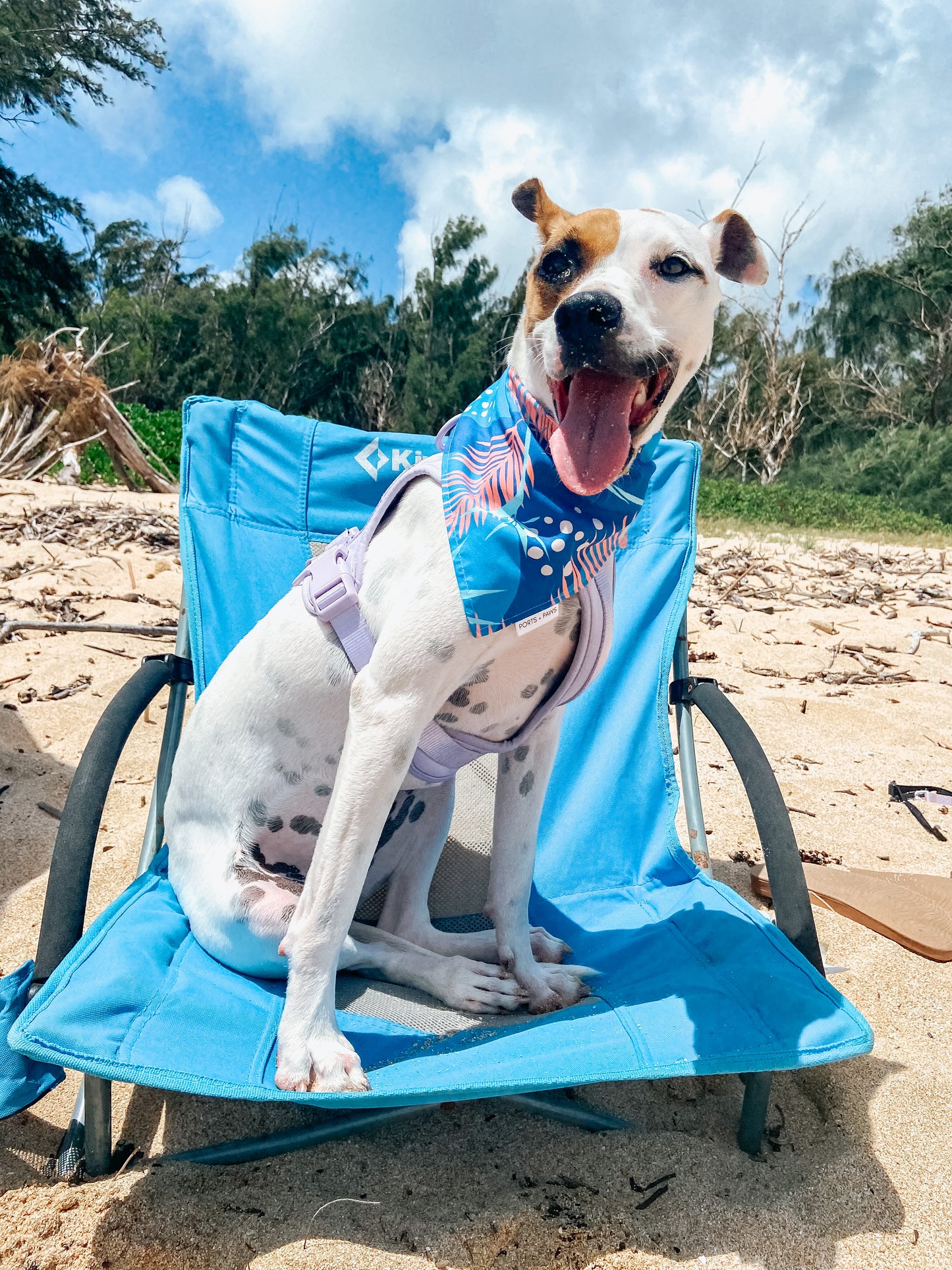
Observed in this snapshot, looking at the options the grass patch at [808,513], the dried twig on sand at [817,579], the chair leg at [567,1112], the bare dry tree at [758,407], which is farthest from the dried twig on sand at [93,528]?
the bare dry tree at [758,407]

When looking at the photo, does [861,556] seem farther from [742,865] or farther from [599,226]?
[599,226]

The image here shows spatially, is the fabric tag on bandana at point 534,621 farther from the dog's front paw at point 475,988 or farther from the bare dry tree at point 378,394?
the bare dry tree at point 378,394

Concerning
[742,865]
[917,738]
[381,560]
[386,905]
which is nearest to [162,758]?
[386,905]

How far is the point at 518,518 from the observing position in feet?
4.96

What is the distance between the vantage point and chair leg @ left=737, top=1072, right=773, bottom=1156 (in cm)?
157

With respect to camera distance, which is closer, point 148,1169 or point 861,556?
point 148,1169

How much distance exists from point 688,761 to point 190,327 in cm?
A: 3592

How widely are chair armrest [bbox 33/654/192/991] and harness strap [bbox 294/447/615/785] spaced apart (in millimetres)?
501

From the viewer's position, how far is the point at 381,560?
167 centimetres

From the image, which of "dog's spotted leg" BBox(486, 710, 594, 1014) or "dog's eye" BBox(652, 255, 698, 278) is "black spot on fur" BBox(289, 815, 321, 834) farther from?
"dog's eye" BBox(652, 255, 698, 278)

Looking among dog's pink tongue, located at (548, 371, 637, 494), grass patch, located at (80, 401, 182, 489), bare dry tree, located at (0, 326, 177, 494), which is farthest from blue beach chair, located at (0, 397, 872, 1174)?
grass patch, located at (80, 401, 182, 489)

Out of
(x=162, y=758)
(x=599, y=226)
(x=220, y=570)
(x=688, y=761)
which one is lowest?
(x=688, y=761)

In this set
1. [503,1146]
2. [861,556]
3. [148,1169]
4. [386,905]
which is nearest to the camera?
[148,1169]

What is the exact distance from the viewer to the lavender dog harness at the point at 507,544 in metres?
1.49
